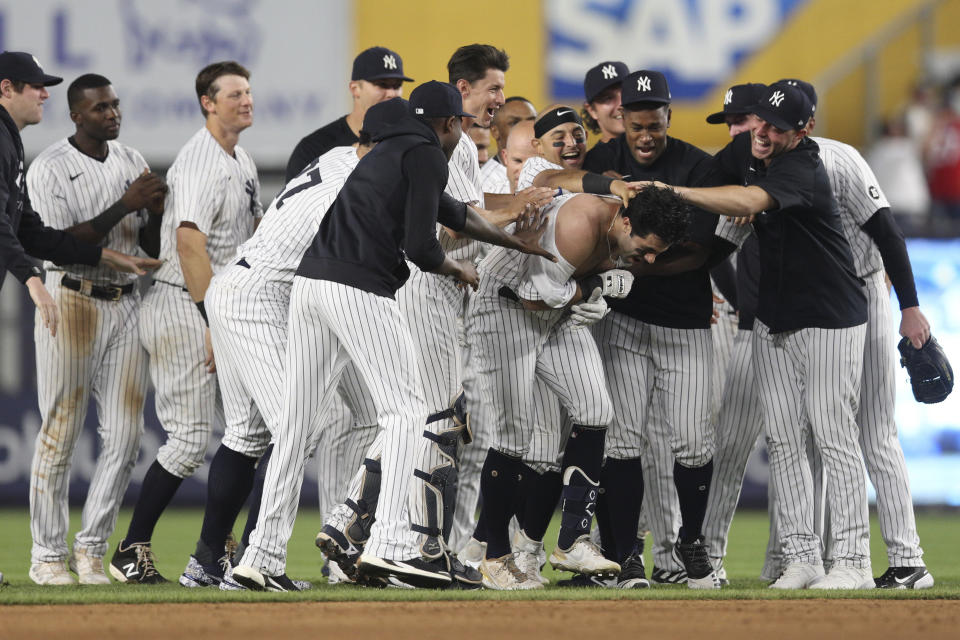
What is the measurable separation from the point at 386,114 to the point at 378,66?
46.8 inches

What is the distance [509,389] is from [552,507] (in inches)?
23.3

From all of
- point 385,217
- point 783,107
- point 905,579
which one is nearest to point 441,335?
point 385,217

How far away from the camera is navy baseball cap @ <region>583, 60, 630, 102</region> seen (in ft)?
22.3

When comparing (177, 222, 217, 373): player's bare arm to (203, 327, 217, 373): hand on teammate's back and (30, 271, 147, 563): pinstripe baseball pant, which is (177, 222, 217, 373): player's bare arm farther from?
(30, 271, 147, 563): pinstripe baseball pant

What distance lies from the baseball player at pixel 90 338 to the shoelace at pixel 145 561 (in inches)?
8.5

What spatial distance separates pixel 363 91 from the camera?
654 cm

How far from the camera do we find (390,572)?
511 cm

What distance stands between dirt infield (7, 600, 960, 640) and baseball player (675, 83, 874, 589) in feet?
2.13

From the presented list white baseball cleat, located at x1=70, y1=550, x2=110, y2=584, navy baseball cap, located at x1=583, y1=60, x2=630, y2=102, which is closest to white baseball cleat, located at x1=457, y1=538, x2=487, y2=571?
white baseball cleat, located at x1=70, y1=550, x2=110, y2=584

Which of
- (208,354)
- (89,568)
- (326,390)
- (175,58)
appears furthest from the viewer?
(175,58)

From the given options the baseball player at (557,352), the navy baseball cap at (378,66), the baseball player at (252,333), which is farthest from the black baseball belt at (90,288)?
the baseball player at (557,352)

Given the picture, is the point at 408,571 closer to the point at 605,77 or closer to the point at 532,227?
the point at 532,227

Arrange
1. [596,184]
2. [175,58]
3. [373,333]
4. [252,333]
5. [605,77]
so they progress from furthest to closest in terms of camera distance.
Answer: [175,58]
[605,77]
[596,184]
[252,333]
[373,333]

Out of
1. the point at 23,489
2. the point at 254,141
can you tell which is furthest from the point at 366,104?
the point at 254,141
